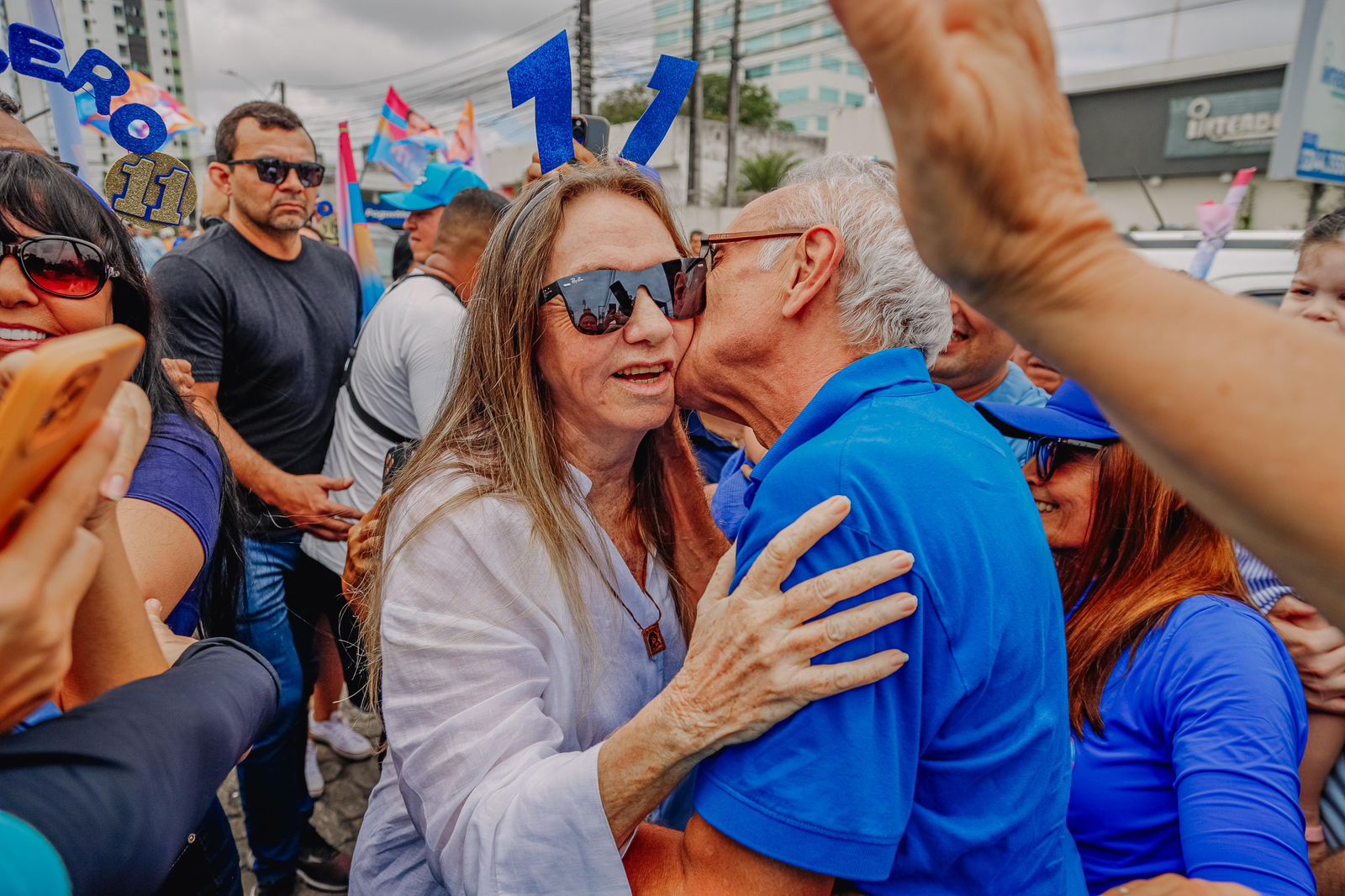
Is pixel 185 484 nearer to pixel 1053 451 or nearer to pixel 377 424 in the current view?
pixel 377 424

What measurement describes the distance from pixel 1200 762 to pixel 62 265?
8.16ft

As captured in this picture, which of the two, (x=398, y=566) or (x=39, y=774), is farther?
(x=398, y=566)

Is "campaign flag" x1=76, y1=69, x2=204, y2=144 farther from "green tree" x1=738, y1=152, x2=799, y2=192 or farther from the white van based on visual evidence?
"green tree" x1=738, y1=152, x2=799, y2=192

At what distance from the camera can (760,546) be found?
1208 mm

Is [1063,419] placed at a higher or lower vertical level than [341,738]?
higher

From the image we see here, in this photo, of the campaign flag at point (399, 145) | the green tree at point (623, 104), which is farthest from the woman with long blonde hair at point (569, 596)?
the green tree at point (623, 104)

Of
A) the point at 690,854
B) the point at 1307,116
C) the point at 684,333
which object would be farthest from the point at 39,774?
the point at 1307,116

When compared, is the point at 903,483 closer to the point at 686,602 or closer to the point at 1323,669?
the point at 686,602

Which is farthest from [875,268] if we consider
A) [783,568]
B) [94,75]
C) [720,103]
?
[720,103]

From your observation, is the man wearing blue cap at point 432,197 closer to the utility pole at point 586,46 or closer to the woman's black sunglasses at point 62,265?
the woman's black sunglasses at point 62,265

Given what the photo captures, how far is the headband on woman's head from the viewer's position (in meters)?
1.75

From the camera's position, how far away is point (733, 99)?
1001 inches

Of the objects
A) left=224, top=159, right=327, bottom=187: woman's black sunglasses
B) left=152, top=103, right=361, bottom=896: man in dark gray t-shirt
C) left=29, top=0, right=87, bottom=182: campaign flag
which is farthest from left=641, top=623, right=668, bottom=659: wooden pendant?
left=224, top=159, right=327, bottom=187: woman's black sunglasses

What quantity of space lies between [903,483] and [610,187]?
3.40ft
